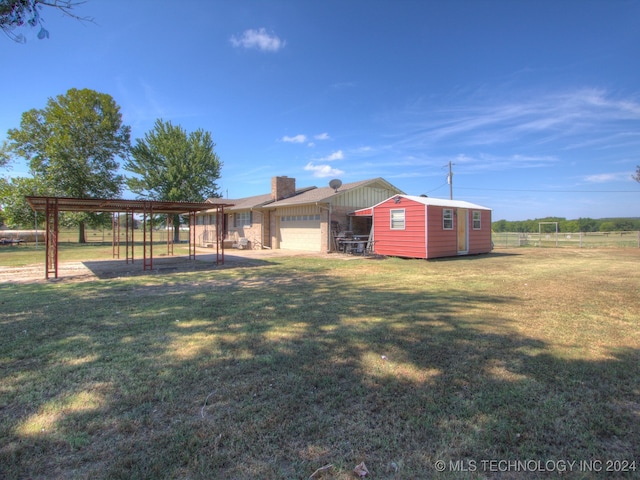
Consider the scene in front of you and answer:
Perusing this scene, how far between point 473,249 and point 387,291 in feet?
36.6

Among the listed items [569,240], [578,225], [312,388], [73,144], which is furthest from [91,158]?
[578,225]

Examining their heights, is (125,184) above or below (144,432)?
above

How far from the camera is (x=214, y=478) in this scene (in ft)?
6.24

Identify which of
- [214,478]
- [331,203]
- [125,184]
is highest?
[125,184]

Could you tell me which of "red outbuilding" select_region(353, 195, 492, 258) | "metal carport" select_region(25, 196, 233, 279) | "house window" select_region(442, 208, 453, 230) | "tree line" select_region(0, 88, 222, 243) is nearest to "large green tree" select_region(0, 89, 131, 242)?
"tree line" select_region(0, 88, 222, 243)

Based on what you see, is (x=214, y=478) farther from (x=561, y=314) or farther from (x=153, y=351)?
(x=561, y=314)

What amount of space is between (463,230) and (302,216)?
28.1 feet

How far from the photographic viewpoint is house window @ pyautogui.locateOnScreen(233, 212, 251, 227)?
941 inches

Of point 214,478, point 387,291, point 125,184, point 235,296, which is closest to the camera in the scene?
point 214,478

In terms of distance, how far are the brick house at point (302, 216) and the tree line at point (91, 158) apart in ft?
27.3

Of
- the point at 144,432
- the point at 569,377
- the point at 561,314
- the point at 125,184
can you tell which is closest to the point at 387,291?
the point at 561,314

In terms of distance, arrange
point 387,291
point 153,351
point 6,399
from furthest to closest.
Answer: point 387,291
point 153,351
point 6,399

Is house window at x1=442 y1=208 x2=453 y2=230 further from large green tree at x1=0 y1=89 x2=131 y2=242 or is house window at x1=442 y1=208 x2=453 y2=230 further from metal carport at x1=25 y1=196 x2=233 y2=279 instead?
large green tree at x1=0 y1=89 x2=131 y2=242

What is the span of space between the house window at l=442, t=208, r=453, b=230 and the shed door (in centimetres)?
65
